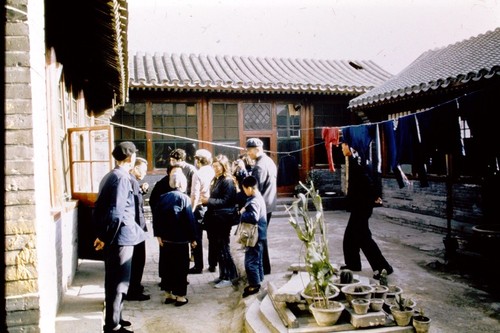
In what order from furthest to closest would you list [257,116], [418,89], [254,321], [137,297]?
1. [257,116]
2. [418,89]
3. [137,297]
4. [254,321]

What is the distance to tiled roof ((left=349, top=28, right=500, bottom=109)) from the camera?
7.45 metres

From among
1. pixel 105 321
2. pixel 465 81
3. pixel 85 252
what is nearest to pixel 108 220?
pixel 105 321

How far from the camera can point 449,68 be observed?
9.07 metres

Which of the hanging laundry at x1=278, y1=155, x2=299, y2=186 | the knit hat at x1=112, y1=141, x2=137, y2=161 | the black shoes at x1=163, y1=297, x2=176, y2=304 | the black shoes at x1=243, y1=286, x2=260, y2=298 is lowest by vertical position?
the black shoes at x1=163, y1=297, x2=176, y2=304

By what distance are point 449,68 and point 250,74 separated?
7.26m

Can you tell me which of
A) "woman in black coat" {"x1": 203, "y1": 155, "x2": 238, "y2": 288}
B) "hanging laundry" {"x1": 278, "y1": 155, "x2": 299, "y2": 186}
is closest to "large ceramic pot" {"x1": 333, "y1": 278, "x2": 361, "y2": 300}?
"woman in black coat" {"x1": 203, "y1": 155, "x2": 238, "y2": 288}

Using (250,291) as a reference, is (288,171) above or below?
above

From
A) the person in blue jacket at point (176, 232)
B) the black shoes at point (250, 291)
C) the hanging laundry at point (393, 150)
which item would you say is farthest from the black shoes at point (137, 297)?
the hanging laundry at point (393, 150)

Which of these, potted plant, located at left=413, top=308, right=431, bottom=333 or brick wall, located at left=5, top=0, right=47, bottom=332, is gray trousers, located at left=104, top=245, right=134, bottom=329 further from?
potted plant, located at left=413, top=308, right=431, bottom=333

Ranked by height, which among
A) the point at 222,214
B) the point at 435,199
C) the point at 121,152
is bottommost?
the point at 435,199

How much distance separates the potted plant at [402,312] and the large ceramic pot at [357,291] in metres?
0.27

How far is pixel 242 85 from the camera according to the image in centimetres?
1305

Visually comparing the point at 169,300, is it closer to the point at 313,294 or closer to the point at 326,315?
the point at 313,294

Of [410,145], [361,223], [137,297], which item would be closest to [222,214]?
[137,297]
